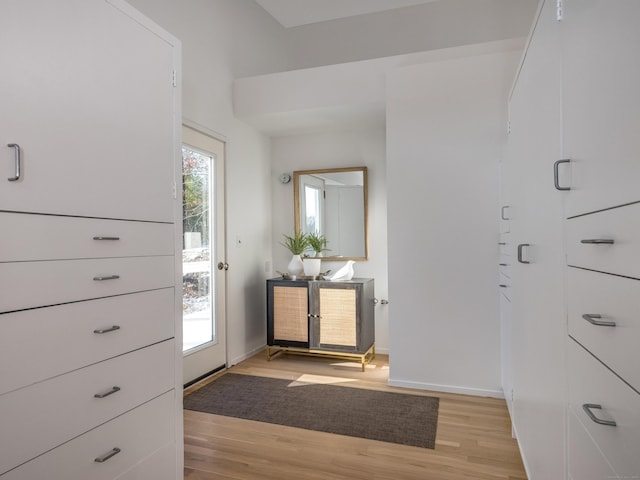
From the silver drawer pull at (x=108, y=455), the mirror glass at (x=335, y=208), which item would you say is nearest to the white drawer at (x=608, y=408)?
the silver drawer pull at (x=108, y=455)

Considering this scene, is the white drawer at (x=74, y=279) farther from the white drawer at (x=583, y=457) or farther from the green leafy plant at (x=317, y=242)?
the green leafy plant at (x=317, y=242)

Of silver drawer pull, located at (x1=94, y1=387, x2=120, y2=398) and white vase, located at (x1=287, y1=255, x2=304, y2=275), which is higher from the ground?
white vase, located at (x1=287, y1=255, x2=304, y2=275)

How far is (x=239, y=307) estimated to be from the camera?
394cm

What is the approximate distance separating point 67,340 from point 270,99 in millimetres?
2866

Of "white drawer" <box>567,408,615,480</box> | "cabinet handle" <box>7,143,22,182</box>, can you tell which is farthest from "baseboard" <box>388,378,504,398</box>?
"cabinet handle" <box>7,143,22,182</box>

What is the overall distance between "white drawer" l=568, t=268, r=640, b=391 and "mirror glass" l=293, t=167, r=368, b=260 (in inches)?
124

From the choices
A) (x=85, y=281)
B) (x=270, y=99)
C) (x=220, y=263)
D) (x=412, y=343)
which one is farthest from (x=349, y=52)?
(x=85, y=281)

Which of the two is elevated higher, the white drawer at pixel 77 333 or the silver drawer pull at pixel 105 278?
the silver drawer pull at pixel 105 278

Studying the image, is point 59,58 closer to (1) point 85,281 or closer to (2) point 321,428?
(1) point 85,281

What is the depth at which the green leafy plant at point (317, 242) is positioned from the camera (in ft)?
13.9

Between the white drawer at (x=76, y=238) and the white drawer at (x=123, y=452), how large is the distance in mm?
612

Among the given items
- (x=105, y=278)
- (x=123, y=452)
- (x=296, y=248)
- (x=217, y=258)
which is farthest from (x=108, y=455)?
(x=296, y=248)

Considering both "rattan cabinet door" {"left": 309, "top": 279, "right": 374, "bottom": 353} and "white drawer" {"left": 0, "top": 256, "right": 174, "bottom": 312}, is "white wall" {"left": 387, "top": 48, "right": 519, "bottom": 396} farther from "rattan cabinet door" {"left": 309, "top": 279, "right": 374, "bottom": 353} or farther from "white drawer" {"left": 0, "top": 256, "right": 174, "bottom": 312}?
"white drawer" {"left": 0, "top": 256, "right": 174, "bottom": 312}

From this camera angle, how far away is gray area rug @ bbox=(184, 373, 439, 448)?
8.09ft
